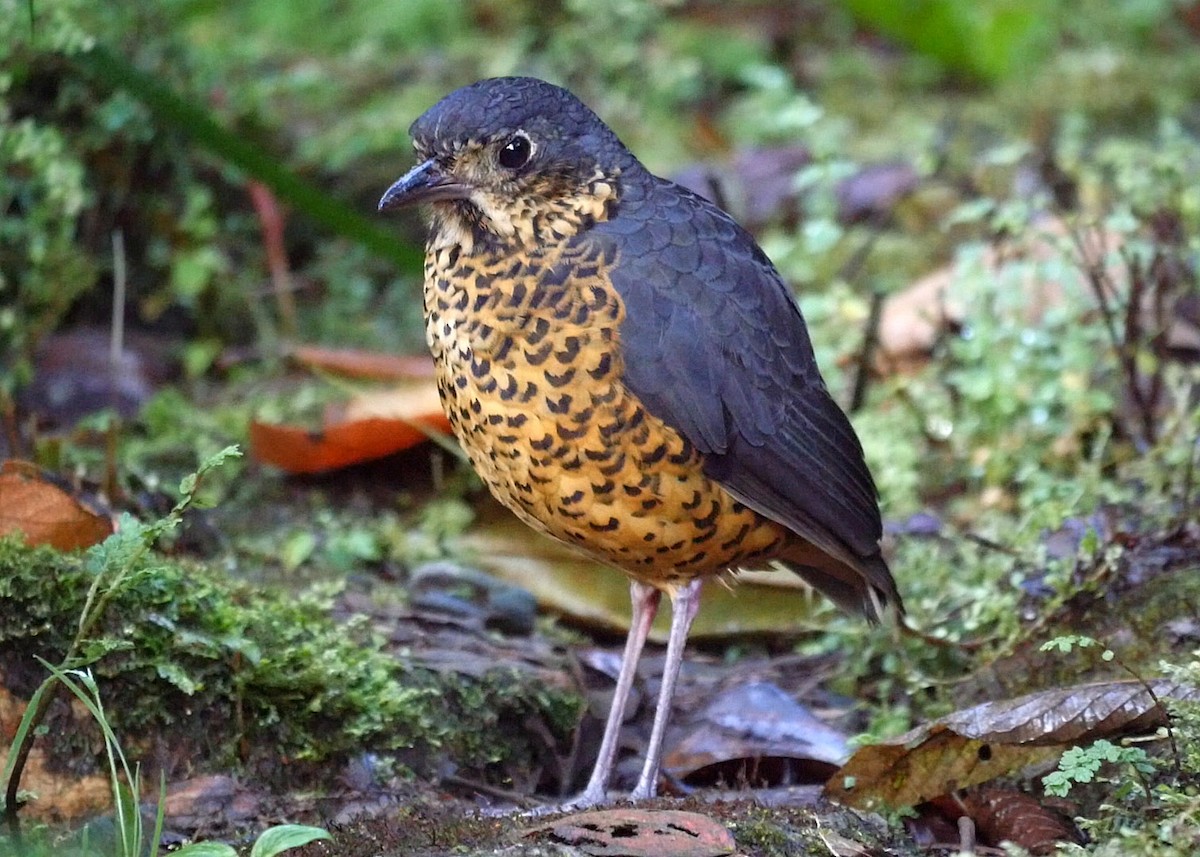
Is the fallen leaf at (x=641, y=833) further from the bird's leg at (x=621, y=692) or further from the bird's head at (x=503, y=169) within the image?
the bird's head at (x=503, y=169)

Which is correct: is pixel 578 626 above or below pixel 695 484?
below

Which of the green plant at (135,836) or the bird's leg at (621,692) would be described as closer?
the green plant at (135,836)

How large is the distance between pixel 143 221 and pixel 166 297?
31cm

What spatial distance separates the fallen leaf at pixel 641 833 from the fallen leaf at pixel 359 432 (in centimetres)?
201

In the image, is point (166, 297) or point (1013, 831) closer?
point (1013, 831)

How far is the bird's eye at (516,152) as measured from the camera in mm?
3668

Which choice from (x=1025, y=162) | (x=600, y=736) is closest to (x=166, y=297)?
(x=600, y=736)

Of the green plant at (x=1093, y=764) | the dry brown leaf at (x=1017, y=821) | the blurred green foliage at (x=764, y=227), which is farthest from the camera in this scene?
the blurred green foliage at (x=764, y=227)

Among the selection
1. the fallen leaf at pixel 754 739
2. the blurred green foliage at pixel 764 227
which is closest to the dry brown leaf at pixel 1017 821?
the fallen leaf at pixel 754 739

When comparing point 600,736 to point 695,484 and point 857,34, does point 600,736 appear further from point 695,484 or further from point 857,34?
point 857,34

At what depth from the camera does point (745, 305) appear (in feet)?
12.6

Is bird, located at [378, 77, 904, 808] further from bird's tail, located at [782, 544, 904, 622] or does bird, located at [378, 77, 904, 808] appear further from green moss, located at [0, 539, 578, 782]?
green moss, located at [0, 539, 578, 782]

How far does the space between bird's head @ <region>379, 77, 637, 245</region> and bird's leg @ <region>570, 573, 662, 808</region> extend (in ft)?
3.40

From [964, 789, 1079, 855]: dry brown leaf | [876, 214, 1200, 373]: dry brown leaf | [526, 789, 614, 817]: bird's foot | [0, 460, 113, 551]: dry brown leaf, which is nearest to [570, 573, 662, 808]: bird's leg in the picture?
[526, 789, 614, 817]: bird's foot
